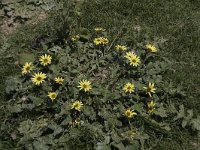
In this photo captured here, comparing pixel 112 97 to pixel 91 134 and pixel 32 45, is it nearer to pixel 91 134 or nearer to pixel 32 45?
pixel 91 134

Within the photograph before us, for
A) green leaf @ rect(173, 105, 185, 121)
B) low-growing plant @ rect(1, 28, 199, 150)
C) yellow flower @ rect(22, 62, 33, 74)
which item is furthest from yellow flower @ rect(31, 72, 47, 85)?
green leaf @ rect(173, 105, 185, 121)

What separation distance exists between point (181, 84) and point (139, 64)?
1.75 ft

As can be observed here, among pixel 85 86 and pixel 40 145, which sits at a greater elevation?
pixel 85 86

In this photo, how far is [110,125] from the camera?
430cm

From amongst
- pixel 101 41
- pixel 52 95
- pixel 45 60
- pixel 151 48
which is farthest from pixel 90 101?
pixel 151 48

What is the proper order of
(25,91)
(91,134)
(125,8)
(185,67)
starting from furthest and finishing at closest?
1. (125,8)
2. (185,67)
3. (25,91)
4. (91,134)

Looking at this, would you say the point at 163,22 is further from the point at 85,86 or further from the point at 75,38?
the point at 85,86

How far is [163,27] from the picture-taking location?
18.4 feet

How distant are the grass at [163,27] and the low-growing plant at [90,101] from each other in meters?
0.21

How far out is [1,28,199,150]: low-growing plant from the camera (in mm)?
4266

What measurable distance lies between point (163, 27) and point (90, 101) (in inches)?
69.5

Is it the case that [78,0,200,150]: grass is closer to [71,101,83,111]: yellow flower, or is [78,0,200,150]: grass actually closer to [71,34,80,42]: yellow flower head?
[71,34,80,42]: yellow flower head

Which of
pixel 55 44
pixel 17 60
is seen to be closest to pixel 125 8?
pixel 55 44

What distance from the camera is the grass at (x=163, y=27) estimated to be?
4.94 m
